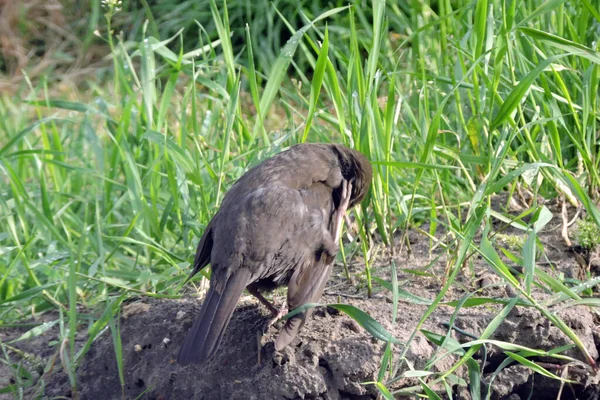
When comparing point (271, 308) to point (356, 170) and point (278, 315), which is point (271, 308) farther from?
point (356, 170)

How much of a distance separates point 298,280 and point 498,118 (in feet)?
2.90

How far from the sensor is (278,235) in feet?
9.90

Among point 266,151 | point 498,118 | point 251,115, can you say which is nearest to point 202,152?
point 266,151

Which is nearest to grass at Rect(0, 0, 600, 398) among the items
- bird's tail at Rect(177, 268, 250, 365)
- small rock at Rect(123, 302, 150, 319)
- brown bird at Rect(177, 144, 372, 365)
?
small rock at Rect(123, 302, 150, 319)

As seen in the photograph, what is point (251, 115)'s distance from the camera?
6.26 meters

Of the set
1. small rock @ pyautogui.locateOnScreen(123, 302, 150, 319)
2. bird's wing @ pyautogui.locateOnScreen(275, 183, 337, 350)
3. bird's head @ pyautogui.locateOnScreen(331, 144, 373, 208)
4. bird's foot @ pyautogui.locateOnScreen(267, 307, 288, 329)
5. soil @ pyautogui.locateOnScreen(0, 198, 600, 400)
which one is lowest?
soil @ pyautogui.locateOnScreen(0, 198, 600, 400)

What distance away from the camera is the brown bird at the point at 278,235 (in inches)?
109

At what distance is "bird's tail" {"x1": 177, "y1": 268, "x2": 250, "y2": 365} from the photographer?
2.65m

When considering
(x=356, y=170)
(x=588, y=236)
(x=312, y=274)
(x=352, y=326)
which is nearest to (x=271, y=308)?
(x=312, y=274)

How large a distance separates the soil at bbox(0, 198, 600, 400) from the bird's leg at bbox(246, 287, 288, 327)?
32mm

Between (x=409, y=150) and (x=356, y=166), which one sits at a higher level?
(x=356, y=166)

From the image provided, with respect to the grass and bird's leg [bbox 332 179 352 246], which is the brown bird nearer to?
bird's leg [bbox 332 179 352 246]

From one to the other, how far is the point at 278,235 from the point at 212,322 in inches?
17.0

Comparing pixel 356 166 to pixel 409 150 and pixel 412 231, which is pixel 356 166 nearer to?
pixel 412 231
